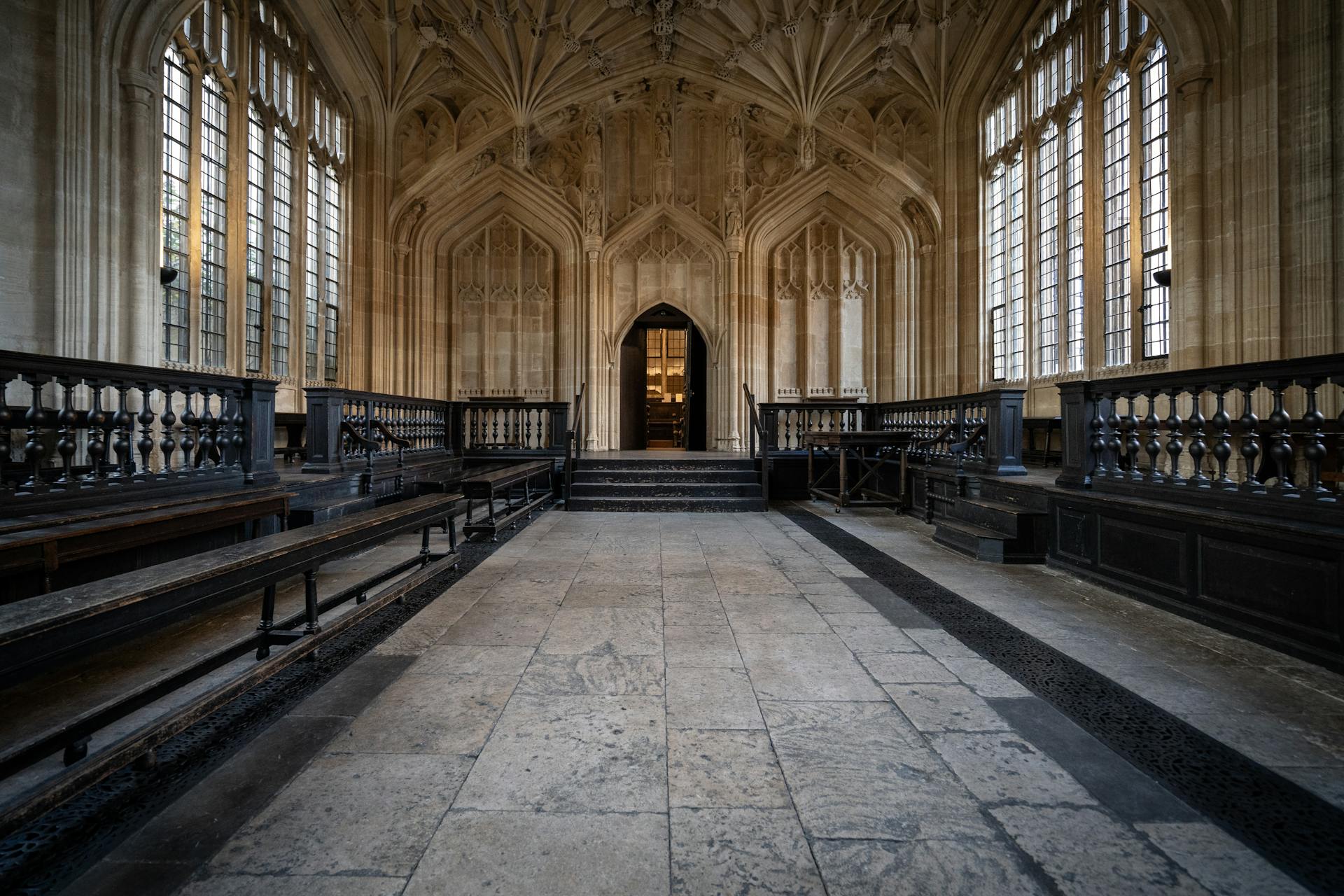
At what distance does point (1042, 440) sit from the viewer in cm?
1120

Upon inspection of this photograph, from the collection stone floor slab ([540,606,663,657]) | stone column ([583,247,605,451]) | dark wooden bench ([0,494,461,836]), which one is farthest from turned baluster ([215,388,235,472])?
stone column ([583,247,605,451])

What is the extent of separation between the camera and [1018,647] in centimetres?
345

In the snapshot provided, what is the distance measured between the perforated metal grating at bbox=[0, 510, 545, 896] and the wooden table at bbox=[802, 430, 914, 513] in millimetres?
7276

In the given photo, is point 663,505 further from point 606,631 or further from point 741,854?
point 741,854

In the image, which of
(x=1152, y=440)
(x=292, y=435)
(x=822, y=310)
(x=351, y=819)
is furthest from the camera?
(x=822, y=310)

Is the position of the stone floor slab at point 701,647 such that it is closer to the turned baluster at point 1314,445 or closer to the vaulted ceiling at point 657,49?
the turned baluster at point 1314,445

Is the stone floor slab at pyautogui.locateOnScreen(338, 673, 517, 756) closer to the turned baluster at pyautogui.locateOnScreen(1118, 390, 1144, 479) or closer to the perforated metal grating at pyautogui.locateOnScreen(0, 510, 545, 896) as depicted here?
the perforated metal grating at pyautogui.locateOnScreen(0, 510, 545, 896)

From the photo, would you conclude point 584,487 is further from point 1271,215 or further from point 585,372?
point 1271,215

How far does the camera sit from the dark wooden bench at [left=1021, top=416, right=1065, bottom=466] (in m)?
10.3

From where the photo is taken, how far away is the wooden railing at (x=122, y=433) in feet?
12.7

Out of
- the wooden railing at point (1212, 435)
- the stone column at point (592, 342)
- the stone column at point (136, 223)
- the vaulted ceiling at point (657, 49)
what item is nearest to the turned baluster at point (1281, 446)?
the wooden railing at point (1212, 435)

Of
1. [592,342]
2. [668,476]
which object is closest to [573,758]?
[668,476]

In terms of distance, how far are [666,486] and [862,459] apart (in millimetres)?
3168

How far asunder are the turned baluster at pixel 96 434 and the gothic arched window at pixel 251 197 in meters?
6.04
